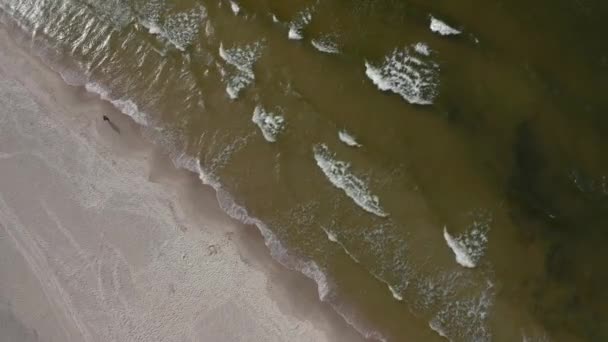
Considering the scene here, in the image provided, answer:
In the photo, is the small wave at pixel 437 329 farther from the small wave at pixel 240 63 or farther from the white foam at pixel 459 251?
the small wave at pixel 240 63

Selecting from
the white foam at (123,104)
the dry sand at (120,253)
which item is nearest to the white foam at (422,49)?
the dry sand at (120,253)

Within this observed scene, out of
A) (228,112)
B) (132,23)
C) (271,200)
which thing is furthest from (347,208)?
(132,23)

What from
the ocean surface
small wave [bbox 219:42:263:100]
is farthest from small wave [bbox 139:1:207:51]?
small wave [bbox 219:42:263:100]

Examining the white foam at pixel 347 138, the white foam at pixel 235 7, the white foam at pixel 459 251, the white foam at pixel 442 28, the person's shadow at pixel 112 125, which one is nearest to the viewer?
the white foam at pixel 459 251

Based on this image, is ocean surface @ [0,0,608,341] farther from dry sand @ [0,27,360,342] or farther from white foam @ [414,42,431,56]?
dry sand @ [0,27,360,342]

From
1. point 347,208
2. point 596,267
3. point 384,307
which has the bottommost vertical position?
point 384,307

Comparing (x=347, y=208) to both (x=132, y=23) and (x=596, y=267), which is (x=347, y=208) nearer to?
(x=596, y=267)
